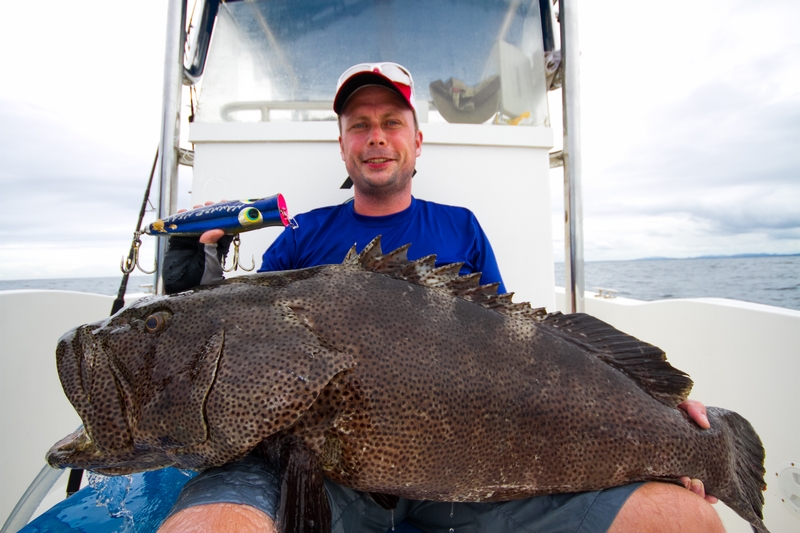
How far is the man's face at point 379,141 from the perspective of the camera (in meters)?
2.58

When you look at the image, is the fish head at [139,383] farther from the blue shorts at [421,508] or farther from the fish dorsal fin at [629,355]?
the fish dorsal fin at [629,355]

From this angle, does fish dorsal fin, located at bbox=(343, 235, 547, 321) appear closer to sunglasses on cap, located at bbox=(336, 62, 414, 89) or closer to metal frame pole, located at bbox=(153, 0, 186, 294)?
sunglasses on cap, located at bbox=(336, 62, 414, 89)

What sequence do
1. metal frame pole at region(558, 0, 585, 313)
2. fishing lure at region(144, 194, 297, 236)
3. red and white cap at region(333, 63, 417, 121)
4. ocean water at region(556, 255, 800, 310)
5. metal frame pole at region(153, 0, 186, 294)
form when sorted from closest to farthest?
1. fishing lure at region(144, 194, 297, 236)
2. red and white cap at region(333, 63, 417, 121)
3. metal frame pole at region(153, 0, 186, 294)
4. metal frame pole at region(558, 0, 585, 313)
5. ocean water at region(556, 255, 800, 310)

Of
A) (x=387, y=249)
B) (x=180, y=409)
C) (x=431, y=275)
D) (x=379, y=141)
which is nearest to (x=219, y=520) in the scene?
(x=180, y=409)

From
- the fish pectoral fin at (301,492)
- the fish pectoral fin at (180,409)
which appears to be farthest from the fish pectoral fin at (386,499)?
the fish pectoral fin at (180,409)

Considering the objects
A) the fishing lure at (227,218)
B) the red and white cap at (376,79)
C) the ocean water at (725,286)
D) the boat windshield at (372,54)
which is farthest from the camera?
the ocean water at (725,286)

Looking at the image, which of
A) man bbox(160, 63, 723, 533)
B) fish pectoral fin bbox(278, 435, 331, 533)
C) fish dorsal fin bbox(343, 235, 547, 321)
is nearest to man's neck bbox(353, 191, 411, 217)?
man bbox(160, 63, 723, 533)

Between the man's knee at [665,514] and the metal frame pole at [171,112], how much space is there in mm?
3351

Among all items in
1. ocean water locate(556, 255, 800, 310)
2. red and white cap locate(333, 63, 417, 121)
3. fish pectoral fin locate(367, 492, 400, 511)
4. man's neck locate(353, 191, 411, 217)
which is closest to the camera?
fish pectoral fin locate(367, 492, 400, 511)

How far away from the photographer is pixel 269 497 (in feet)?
4.67

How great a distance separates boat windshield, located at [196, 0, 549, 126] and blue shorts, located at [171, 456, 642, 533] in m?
2.90

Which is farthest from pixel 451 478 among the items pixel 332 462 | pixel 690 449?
pixel 690 449

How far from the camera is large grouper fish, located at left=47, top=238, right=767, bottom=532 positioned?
4.65 feet

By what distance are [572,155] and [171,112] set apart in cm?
337
